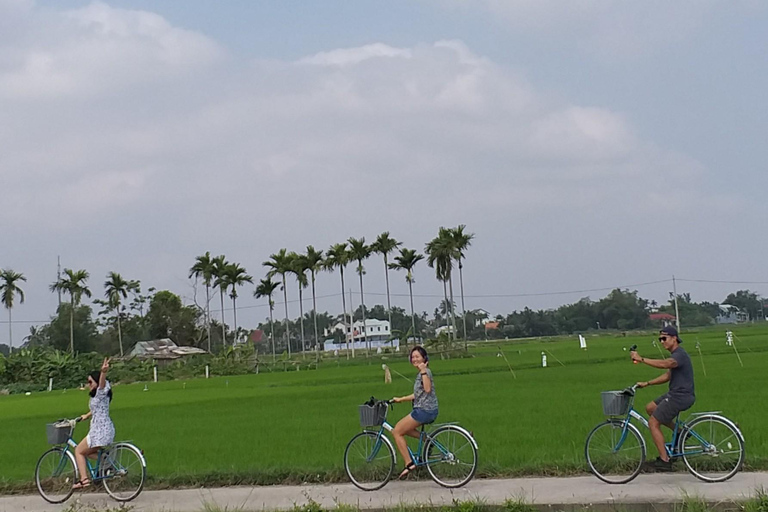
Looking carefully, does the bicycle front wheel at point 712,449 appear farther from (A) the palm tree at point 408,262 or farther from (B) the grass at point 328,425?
(A) the palm tree at point 408,262

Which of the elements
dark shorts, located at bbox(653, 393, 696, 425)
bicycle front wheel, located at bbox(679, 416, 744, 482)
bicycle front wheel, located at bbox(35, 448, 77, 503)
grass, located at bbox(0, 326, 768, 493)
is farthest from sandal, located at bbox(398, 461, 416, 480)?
bicycle front wheel, located at bbox(35, 448, 77, 503)

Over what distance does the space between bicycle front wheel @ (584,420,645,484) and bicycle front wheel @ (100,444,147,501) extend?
229 inches

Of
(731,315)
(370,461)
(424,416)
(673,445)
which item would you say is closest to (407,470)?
(370,461)

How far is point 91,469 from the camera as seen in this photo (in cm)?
1111

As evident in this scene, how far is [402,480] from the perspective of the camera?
10539mm

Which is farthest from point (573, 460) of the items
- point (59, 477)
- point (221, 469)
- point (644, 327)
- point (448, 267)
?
point (644, 327)

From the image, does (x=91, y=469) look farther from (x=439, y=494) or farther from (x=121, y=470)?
(x=439, y=494)

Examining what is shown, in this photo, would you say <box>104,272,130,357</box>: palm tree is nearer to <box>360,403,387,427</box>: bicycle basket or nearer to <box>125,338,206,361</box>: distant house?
<box>125,338,206,361</box>: distant house

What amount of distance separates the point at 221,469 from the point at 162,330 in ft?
325

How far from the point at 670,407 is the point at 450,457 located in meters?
2.65

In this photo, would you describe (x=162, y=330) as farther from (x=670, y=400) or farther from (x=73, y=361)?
(x=670, y=400)

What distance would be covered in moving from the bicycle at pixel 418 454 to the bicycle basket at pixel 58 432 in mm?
3958

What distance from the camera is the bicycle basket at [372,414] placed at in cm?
1020

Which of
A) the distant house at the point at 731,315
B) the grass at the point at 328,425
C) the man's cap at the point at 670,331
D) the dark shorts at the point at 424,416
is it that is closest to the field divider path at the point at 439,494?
the grass at the point at 328,425
